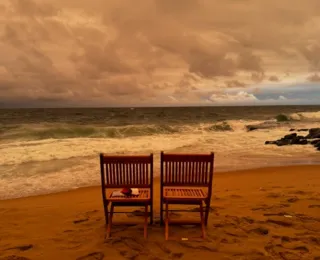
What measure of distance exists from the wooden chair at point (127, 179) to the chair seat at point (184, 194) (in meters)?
0.31

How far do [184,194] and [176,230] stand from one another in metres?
0.65

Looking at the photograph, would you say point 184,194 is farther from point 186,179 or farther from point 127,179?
point 127,179

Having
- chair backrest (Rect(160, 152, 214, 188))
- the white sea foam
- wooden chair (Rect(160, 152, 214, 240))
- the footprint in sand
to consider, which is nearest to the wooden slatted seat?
wooden chair (Rect(160, 152, 214, 240))

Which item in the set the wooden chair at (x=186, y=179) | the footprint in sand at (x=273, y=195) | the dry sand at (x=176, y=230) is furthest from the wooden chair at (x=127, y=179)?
the footprint in sand at (x=273, y=195)

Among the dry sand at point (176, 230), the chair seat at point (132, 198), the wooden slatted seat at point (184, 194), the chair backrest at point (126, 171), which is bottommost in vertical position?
the dry sand at point (176, 230)

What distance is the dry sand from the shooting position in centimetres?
436

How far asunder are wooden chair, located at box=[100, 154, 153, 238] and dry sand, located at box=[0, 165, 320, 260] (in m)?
0.45

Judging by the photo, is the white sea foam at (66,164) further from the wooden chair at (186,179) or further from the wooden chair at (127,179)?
the wooden chair at (186,179)

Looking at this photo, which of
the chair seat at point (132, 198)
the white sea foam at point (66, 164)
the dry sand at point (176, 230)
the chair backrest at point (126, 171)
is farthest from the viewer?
the white sea foam at point (66, 164)

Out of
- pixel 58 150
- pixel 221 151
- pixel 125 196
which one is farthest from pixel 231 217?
pixel 58 150

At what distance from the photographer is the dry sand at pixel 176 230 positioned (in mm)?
4355

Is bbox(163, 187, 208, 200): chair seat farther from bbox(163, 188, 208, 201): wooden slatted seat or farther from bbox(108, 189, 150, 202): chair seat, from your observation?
bbox(108, 189, 150, 202): chair seat

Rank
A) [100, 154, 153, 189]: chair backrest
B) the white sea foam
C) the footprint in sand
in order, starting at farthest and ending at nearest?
the white sea foam → the footprint in sand → [100, 154, 153, 189]: chair backrest

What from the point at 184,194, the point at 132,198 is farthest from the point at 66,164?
the point at 184,194
